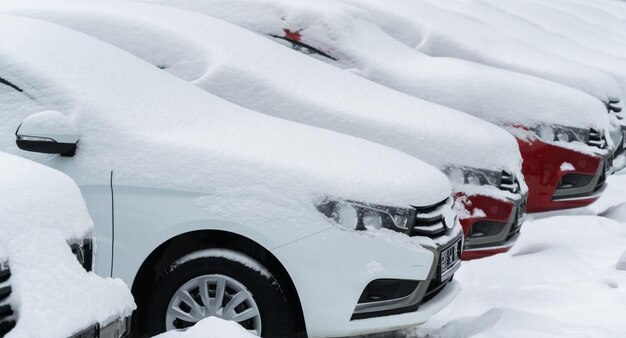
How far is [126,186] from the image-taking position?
4.32 metres

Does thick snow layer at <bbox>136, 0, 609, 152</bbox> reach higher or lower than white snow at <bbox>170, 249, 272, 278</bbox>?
higher

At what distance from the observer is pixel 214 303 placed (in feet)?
14.5

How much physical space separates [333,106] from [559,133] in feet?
6.22

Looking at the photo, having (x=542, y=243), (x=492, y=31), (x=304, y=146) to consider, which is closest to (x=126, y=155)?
(x=304, y=146)

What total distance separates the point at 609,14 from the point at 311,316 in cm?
1421

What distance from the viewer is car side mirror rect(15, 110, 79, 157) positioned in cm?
418

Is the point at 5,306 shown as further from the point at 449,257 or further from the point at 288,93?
the point at 288,93

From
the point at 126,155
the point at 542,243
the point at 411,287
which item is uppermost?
the point at 126,155

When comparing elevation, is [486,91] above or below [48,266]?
below

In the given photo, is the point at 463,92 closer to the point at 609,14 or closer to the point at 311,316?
the point at 311,316

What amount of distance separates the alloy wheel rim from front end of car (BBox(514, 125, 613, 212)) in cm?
324

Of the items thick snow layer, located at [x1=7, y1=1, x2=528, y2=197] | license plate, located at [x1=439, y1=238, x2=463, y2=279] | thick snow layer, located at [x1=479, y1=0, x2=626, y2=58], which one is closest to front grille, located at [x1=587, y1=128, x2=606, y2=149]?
thick snow layer, located at [x1=7, y1=1, x2=528, y2=197]

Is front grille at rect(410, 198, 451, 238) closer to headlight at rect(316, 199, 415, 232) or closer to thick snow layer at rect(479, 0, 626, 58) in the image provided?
headlight at rect(316, 199, 415, 232)

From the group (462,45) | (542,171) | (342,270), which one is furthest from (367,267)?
(462,45)
